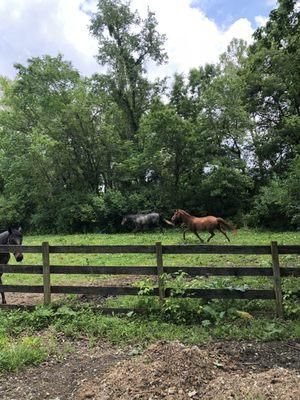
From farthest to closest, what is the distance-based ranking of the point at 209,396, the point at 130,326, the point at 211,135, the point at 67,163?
the point at 67,163 → the point at 211,135 → the point at 130,326 → the point at 209,396

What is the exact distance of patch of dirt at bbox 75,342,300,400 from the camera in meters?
3.85

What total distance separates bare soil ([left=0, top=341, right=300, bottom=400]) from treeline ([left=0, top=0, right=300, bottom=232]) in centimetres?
1732

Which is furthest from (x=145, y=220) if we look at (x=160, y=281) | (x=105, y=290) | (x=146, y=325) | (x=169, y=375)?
(x=169, y=375)

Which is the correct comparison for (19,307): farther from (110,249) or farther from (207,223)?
(207,223)

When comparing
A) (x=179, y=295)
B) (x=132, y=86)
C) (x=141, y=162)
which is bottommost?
(x=179, y=295)

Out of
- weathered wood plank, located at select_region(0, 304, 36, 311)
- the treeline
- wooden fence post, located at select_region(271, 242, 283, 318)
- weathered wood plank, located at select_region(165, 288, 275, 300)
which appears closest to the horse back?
the treeline

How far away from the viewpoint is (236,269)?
6.52 metres

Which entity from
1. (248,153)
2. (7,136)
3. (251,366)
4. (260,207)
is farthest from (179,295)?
(7,136)

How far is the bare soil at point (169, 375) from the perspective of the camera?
3.91 metres

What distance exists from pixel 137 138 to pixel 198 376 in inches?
1067

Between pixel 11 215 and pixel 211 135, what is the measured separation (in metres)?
16.8

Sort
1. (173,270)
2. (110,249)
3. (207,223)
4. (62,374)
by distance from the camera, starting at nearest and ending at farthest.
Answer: (62,374)
(173,270)
(110,249)
(207,223)

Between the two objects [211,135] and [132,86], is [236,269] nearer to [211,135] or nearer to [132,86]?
[211,135]

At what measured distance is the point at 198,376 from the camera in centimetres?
422
